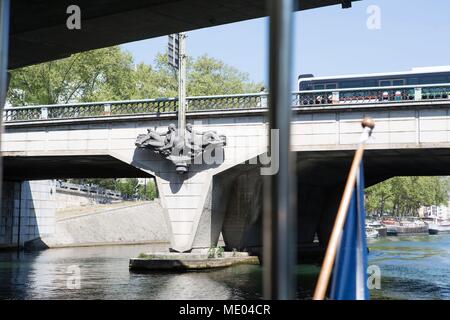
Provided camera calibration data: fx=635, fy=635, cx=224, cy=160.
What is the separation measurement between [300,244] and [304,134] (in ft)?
44.8

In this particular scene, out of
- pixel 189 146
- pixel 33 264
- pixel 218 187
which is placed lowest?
pixel 33 264

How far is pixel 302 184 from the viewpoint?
113ft

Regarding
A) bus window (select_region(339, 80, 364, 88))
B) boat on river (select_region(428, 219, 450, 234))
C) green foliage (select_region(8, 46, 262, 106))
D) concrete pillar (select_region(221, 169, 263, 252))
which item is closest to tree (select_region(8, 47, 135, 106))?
green foliage (select_region(8, 46, 262, 106))

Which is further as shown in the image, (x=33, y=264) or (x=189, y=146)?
(x=33, y=264)

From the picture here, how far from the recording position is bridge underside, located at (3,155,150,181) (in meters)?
28.8

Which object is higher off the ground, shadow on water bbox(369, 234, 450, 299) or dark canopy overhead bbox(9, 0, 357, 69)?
dark canopy overhead bbox(9, 0, 357, 69)


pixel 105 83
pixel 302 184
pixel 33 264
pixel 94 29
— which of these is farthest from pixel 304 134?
pixel 105 83

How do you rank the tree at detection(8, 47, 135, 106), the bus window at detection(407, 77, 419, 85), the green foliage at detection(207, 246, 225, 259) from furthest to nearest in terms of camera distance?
the tree at detection(8, 47, 135, 106) → the bus window at detection(407, 77, 419, 85) → the green foliage at detection(207, 246, 225, 259)

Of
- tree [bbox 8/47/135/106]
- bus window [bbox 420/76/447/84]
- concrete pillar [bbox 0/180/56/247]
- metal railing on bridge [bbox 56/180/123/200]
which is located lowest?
concrete pillar [bbox 0/180/56/247]

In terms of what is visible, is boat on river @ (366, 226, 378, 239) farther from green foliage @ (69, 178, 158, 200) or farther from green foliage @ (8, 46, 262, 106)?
green foliage @ (69, 178, 158, 200)

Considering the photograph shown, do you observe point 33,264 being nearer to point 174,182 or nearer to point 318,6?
point 174,182

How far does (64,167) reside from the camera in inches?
1303

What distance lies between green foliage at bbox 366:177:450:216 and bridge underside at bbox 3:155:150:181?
44292 mm

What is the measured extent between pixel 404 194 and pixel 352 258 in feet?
289
